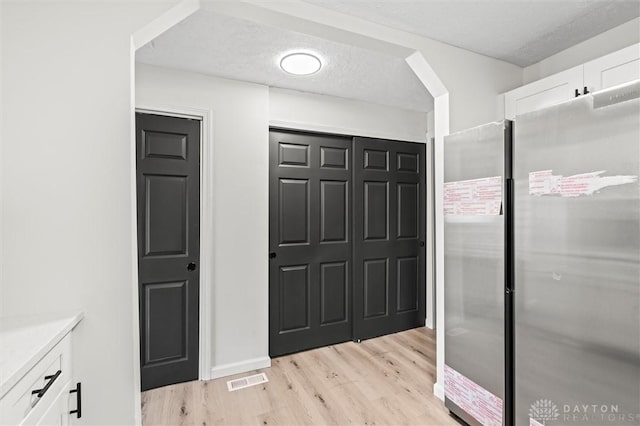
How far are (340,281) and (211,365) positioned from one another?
1336mm

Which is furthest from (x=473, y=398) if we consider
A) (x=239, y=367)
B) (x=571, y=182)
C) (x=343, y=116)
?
(x=343, y=116)

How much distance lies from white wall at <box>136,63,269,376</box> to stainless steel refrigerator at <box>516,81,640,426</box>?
181 cm

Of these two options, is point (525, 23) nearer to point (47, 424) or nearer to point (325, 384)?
point (325, 384)

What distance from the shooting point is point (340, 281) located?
10.2ft

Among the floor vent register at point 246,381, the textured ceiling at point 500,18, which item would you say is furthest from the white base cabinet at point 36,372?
the textured ceiling at point 500,18

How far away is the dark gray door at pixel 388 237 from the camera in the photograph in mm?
3178

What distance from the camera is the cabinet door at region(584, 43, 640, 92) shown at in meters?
1.63

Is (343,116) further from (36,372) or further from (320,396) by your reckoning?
(36,372)

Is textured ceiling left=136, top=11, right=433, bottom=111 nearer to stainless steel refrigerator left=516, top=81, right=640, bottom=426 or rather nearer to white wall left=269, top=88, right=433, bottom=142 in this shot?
white wall left=269, top=88, right=433, bottom=142

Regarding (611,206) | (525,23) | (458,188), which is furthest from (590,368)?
(525,23)

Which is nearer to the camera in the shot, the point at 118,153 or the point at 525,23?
the point at 118,153

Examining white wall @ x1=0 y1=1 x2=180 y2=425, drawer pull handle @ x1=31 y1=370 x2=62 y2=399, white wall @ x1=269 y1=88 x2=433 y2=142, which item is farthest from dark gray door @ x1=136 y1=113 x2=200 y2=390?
drawer pull handle @ x1=31 y1=370 x2=62 y2=399

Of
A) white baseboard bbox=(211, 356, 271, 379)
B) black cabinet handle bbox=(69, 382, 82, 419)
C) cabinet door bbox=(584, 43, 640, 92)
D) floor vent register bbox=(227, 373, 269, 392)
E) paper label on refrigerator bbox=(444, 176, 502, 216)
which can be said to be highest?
cabinet door bbox=(584, 43, 640, 92)

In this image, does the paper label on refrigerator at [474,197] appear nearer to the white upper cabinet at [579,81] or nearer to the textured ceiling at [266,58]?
the white upper cabinet at [579,81]
